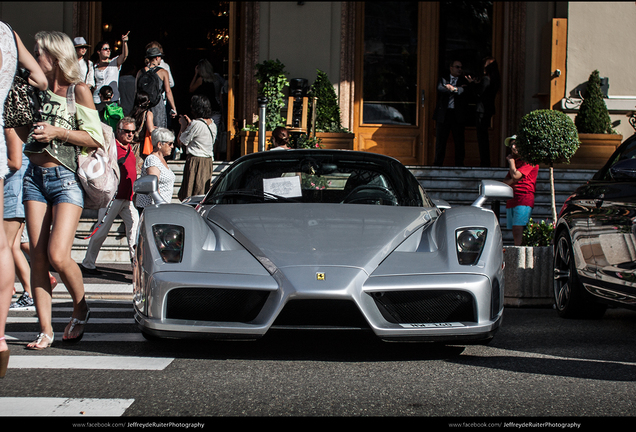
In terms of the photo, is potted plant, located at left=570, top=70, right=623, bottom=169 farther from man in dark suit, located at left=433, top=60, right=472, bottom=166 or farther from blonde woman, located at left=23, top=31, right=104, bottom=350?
blonde woman, located at left=23, top=31, right=104, bottom=350

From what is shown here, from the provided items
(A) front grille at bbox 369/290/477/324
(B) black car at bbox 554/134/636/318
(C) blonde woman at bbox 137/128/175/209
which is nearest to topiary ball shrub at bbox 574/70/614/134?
(B) black car at bbox 554/134/636/318

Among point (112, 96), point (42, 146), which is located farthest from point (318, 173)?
point (112, 96)

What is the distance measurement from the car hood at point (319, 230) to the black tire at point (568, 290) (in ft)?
5.10

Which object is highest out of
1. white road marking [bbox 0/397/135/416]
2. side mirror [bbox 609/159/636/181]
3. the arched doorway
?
the arched doorway

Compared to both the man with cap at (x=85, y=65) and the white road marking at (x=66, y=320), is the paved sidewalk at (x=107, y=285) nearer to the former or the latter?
the white road marking at (x=66, y=320)

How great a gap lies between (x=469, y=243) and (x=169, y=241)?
172 centimetres

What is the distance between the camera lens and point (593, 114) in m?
12.0

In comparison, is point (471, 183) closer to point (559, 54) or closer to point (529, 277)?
point (559, 54)

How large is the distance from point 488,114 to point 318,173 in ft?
26.0

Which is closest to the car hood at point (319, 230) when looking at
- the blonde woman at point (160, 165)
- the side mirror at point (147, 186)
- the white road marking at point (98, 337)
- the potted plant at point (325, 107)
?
the side mirror at point (147, 186)

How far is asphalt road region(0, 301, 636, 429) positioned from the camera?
302cm

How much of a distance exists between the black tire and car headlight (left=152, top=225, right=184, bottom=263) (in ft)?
10.2

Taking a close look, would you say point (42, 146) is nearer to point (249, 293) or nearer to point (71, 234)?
point (71, 234)

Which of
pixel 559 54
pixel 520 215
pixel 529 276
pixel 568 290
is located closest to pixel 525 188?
pixel 520 215
